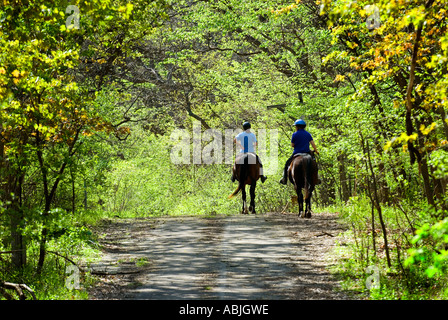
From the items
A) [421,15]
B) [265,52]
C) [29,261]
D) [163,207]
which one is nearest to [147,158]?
[163,207]

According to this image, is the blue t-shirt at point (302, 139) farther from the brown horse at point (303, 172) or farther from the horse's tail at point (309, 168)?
the horse's tail at point (309, 168)

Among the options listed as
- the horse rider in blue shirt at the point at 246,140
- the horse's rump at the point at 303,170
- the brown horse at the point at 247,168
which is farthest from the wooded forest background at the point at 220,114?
the horse rider in blue shirt at the point at 246,140

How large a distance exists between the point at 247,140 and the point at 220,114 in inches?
703

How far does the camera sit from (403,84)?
12.7 m

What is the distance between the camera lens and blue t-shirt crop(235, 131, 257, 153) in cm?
1881

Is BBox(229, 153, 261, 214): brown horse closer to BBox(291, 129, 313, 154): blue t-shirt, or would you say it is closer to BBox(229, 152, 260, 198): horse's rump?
BBox(229, 152, 260, 198): horse's rump

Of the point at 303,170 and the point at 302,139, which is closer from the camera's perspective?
the point at 303,170

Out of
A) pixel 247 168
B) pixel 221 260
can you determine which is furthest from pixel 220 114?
pixel 221 260

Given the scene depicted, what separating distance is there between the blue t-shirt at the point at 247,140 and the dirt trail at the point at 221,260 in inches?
109

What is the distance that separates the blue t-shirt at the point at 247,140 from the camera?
18812mm

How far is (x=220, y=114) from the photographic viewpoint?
3662cm

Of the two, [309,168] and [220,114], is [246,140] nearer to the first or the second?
[309,168]

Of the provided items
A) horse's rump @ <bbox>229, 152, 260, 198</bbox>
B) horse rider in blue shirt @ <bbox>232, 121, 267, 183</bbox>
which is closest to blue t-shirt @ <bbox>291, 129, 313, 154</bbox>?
horse rider in blue shirt @ <bbox>232, 121, 267, 183</bbox>

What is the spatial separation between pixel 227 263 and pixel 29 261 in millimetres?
3959
